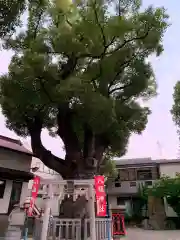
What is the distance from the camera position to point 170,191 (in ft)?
65.0

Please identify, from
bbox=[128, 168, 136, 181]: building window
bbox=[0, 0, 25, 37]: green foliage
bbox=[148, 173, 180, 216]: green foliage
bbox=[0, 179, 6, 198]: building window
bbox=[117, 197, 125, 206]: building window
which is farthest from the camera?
bbox=[128, 168, 136, 181]: building window

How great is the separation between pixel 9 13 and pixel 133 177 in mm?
23760

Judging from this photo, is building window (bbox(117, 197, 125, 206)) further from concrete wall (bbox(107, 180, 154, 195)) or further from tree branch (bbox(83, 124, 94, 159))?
tree branch (bbox(83, 124, 94, 159))

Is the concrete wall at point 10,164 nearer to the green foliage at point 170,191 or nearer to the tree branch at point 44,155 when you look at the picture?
the tree branch at point 44,155

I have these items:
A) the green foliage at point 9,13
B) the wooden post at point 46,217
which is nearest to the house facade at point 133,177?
the wooden post at point 46,217

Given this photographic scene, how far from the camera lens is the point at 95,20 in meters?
9.45

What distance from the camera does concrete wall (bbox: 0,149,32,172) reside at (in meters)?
11.8

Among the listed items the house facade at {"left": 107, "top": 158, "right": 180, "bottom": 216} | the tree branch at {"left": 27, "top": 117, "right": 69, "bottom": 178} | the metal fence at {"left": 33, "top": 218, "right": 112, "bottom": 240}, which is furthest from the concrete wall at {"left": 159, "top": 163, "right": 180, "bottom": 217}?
the tree branch at {"left": 27, "top": 117, "right": 69, "bottom": 178}

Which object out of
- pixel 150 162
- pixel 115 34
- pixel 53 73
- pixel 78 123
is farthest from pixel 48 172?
pixel 115 34

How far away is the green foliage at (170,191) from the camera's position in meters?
19.6

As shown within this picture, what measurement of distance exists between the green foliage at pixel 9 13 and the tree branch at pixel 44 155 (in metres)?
4.91

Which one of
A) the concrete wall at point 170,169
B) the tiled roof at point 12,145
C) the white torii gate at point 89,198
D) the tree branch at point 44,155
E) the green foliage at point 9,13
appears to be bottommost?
the white torii gate at point 89,198

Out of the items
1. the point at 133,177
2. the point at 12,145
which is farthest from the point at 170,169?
the point at 12,145

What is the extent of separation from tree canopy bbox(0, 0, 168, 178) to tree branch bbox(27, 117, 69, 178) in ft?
0.15
